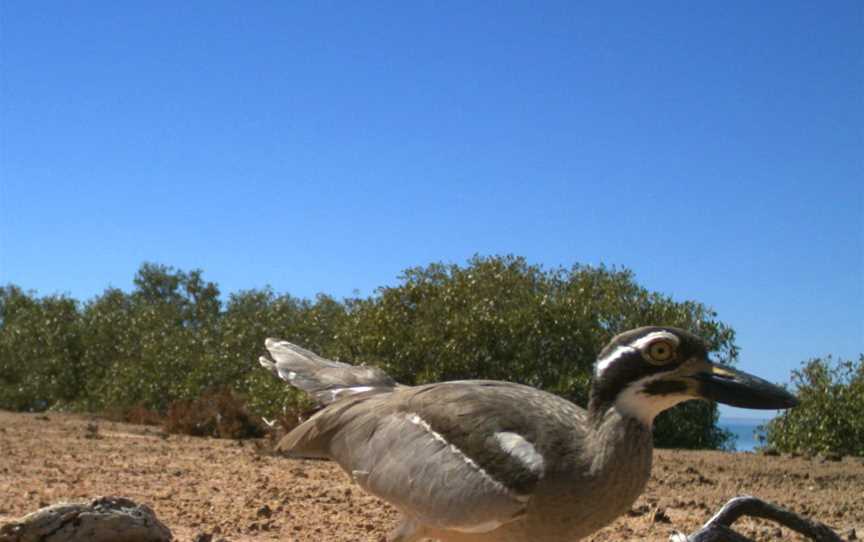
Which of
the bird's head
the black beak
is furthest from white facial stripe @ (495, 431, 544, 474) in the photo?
the black beak

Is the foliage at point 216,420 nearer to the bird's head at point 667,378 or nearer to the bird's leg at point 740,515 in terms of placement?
the bird's head at point 667,378

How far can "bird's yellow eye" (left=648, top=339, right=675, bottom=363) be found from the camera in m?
4.47

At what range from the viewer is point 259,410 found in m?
17.2

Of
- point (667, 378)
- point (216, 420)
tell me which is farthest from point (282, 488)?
point (216, 420)

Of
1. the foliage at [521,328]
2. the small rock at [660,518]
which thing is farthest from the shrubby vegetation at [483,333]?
the small rock at [660,518]

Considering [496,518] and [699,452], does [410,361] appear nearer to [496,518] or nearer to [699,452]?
[699,452]

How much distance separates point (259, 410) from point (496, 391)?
1252 centimetres

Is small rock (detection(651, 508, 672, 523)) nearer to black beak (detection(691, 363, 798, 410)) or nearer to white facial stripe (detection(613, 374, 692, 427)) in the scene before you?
white facial stripe (detection(613, 374, 692, 427))

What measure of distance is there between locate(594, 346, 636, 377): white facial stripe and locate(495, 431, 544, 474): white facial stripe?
47cm

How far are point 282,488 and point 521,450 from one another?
5397mm

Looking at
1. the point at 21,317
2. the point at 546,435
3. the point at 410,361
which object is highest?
the point at 21,317

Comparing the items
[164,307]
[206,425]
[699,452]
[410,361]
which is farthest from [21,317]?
[699,452]

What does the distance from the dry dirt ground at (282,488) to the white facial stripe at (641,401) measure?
2.96 m

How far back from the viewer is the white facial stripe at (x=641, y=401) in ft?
14.9
